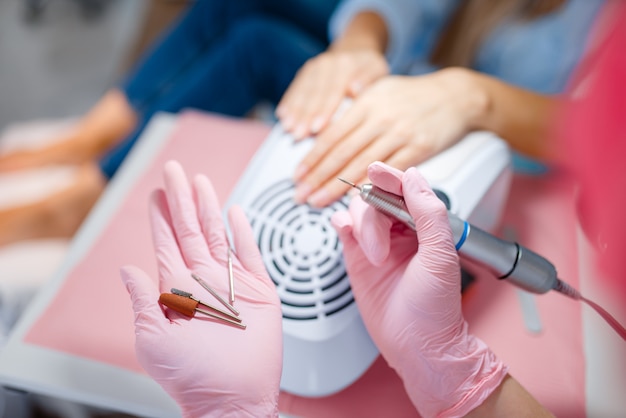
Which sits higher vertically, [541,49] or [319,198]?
[541,49]

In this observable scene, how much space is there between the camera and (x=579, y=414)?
1.93ft

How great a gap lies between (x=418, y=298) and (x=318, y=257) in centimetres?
12

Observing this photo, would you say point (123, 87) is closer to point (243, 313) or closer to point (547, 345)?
point (243, 313)

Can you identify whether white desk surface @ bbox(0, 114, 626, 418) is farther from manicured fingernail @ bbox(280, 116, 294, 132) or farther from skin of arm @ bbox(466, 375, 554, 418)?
manicured fingernail @ bbox(280, 116, 294, 132)

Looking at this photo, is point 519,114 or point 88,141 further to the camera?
point 88,141

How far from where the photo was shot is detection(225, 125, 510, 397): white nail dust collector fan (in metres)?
0.57

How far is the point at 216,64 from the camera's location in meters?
1.16

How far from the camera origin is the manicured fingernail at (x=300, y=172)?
25.6 inches

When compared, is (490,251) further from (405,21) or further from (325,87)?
(405,21)

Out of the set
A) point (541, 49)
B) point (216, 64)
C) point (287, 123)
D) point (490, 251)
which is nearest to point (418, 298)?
point (490, 251)

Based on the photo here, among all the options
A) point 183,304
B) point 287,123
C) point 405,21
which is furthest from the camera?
point 405,21

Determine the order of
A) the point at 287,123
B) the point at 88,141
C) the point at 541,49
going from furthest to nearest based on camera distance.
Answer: the point at 88,141 → the point at 541,49 → the point at 287,123

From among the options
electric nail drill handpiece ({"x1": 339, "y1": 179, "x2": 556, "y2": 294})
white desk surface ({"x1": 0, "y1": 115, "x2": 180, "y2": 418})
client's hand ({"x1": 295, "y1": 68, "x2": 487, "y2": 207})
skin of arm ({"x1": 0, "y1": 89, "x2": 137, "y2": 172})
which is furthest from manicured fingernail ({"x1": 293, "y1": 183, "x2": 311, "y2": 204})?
skin of arm ({"x1": 0, "y1": 89, "x2": 137, "y2": 172})

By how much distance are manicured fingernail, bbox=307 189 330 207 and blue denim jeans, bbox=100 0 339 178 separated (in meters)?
0.57
